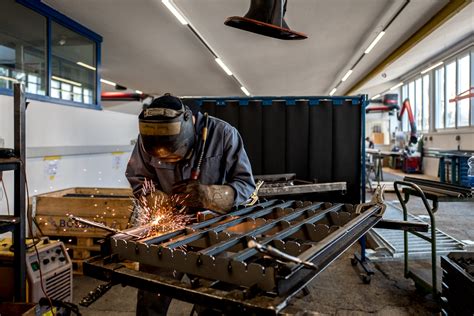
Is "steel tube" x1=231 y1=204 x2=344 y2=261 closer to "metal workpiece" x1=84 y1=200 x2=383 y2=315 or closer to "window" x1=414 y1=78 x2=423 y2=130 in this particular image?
"metal workpiece" x1=84 y1=200 x2=383 y2=315

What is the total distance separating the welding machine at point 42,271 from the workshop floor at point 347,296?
0.25 meters

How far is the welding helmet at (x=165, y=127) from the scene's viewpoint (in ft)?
4.06

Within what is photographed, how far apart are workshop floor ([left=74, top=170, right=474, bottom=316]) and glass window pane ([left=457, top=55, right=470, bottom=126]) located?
649 cm

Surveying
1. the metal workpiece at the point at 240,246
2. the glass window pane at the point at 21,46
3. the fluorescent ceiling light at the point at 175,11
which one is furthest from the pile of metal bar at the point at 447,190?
the glass window pane at the point at 21,46

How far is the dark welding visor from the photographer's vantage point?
1234mm

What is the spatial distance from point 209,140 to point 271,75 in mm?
7430

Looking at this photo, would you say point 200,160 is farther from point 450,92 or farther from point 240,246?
point 450,92

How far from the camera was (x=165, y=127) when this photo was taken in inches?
48.8

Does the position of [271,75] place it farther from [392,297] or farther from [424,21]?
[392,297]

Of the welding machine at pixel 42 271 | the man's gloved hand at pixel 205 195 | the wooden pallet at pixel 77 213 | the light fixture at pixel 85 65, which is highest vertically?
the light fixture at pixel 85 65

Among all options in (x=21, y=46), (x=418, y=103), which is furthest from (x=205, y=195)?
(x=418, y=103)

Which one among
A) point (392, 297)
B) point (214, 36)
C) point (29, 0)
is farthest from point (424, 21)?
point (29, 0)

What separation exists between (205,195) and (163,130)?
371 mm

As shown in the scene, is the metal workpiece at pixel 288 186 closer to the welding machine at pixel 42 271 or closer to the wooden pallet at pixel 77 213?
the wooden pallet at pixel 77 213
